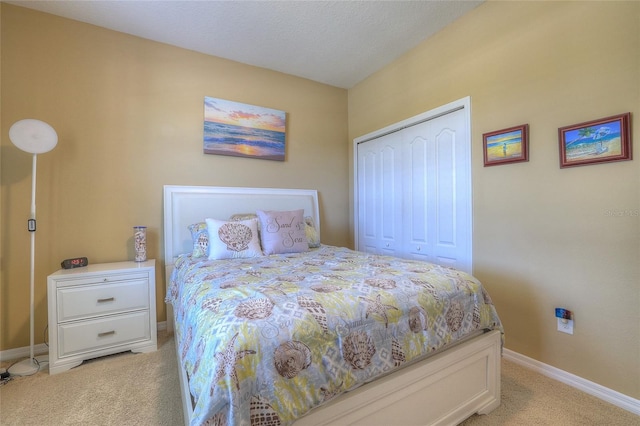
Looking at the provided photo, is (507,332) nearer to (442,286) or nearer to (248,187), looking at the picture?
(442,286)

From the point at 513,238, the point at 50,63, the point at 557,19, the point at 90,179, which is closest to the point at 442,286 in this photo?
the point at 513,238

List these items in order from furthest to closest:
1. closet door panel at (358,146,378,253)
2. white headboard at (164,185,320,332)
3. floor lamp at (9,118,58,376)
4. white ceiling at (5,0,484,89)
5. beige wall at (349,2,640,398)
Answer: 1. closet door panel at (358,146,378,253)
2. white headboard at (164,185,320,332)
3. white ceiling at (5,0,484,89)
4. floor lamp at (9,118,58,376)
5. beige wall at (349,2,640,398)

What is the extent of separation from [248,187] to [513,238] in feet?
8.20

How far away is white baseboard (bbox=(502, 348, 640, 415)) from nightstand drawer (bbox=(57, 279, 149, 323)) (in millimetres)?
2869

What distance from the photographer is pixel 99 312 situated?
2006 millimetres

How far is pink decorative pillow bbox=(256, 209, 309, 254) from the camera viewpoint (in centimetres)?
233

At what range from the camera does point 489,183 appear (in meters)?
2.16

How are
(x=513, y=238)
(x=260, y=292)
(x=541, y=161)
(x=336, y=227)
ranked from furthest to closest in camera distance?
(x=336, y=227), (x=513, y=238), (x=541, y=161), (x=260, y=292)

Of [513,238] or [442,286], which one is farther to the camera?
[513,238]

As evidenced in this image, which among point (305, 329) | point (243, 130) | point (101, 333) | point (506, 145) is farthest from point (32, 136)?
point (506, 145)

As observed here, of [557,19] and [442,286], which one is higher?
[557,19]

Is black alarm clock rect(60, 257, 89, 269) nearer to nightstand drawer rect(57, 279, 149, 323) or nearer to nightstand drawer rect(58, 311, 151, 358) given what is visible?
nightstand drawer rect(57, 279, 149, 323)

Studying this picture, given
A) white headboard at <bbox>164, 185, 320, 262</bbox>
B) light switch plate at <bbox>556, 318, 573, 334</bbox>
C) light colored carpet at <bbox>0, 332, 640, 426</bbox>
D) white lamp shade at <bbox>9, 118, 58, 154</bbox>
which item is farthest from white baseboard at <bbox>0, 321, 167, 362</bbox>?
light switch plate at <bbox>556, 318, 573, 334</bbox>

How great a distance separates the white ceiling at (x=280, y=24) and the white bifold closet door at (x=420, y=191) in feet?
2.72
